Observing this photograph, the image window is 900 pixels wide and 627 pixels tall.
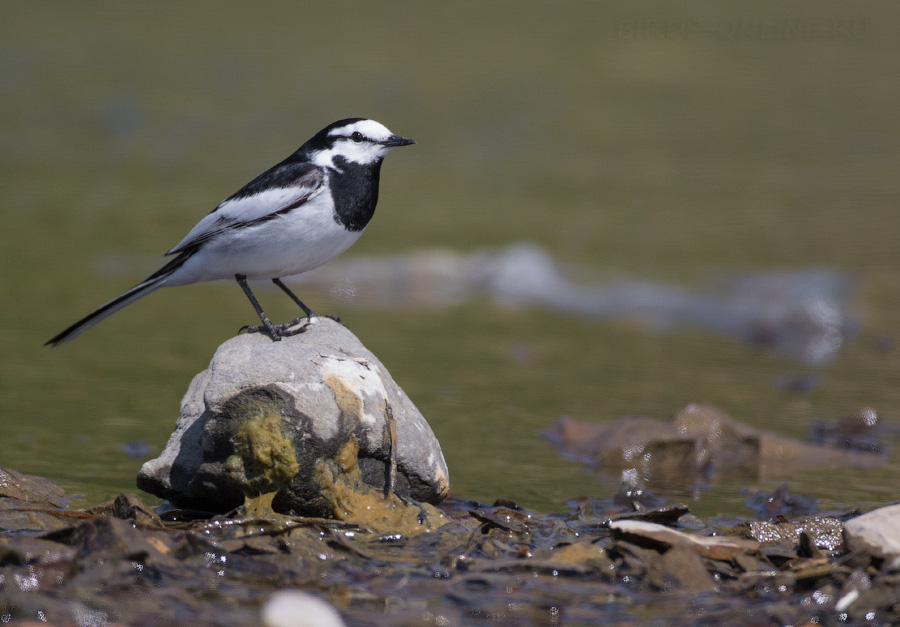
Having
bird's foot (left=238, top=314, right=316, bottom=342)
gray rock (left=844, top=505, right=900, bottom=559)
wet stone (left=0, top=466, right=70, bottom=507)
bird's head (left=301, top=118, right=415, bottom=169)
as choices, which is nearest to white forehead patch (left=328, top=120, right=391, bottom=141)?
bird's head (left=301, top=118, right=415, bottom=169)

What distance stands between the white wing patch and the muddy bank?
170 cm

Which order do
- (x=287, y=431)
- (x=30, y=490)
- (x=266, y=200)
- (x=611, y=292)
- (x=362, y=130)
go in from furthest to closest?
(x=611, y=292), (x=362, y=130), (x=266, y=200), (x=30, y=490), (x=287, y=431)

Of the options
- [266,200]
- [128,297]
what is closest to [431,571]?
[266,200]

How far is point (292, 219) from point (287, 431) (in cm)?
135

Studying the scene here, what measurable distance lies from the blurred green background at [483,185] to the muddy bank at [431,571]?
3.73 ft

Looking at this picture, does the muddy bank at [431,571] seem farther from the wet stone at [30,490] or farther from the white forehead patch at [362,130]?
the white forehead patch at [362,130]

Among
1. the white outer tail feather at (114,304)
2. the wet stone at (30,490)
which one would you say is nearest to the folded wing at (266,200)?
the white outer tail feather at (114,304)

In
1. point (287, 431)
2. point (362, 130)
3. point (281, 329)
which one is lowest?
point (287, 431)

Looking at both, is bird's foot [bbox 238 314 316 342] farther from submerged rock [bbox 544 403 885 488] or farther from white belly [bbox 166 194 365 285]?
submerged rock [bbox 544 403 885 488]

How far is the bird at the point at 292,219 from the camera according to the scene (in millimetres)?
6000

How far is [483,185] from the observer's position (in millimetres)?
16406

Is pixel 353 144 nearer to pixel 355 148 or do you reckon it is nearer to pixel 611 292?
pixel 355 148

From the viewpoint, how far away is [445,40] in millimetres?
24266

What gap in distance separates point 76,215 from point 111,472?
8490 mm
